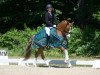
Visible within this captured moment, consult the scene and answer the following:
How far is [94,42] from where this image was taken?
22.7 metres

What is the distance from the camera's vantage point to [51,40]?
15.4 metres

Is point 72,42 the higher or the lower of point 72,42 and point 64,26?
the lower

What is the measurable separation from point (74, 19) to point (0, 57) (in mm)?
12090

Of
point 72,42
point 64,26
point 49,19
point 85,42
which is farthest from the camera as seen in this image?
point 72,42

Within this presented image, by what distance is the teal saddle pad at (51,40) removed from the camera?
15.2 metres

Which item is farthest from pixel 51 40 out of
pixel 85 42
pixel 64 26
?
pixel 85 42

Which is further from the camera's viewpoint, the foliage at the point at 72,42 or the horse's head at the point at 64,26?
the foliage at the point at 72,42

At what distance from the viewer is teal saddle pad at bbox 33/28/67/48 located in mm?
15195

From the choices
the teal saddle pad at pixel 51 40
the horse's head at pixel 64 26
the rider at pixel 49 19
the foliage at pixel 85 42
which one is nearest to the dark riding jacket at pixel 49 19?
the rider at pixel 49 19

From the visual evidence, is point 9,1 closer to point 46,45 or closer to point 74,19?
point 74,19

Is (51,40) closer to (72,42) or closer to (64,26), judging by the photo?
(64,26)

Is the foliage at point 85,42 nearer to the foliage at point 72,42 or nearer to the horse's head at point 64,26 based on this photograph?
the foliage at point 72,42

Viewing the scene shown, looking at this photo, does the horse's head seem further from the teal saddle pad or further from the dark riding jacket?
the dark riding jacket

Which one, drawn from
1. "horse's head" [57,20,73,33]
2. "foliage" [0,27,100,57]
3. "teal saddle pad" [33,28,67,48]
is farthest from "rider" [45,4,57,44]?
"foliage" [0,27,100,57]
